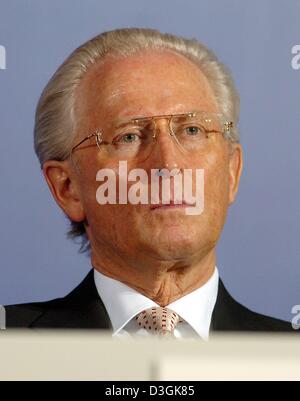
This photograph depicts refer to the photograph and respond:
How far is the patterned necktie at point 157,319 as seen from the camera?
74.0 inches

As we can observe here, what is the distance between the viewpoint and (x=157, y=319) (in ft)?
6.21

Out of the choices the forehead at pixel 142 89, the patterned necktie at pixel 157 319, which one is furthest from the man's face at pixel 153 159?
the patterned necktie at pixel 157 319

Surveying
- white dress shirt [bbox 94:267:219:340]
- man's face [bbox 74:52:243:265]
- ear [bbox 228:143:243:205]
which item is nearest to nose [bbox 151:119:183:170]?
man's face [bbox 74:52:243:265]

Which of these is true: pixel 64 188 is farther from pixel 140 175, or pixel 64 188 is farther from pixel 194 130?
pixel 194 130

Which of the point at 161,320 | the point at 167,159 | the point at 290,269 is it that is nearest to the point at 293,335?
the point at 290,269

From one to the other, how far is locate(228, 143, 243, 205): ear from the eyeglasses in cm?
7

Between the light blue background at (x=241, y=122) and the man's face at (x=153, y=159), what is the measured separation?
59mm

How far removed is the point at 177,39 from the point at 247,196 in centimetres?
40

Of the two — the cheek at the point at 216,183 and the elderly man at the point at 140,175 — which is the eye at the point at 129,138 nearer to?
the elderly man at the point at 140,175

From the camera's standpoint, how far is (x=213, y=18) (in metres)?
1.91

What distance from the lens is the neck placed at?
6.27 ft

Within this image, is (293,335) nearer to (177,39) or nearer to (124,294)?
(124,294)

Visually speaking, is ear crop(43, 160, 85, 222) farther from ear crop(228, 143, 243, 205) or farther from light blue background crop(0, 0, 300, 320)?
ear crop(228, 143, 243, 205)

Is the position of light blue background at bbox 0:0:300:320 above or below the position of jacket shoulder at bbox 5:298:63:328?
above
